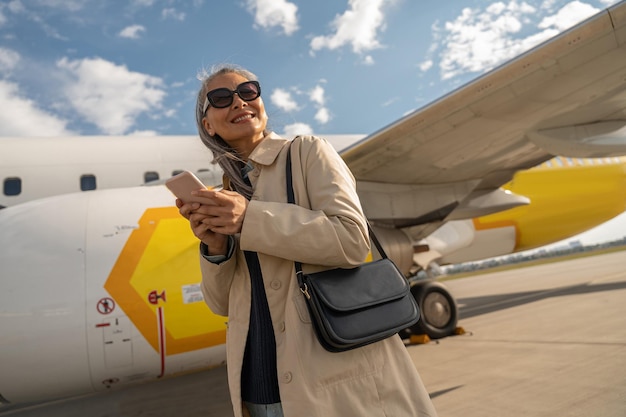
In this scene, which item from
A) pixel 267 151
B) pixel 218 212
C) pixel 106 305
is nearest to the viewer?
pixel 218 212

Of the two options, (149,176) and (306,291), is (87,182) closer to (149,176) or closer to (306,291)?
(149,176)

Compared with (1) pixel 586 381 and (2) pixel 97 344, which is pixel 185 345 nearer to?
(2) pixel 97 344

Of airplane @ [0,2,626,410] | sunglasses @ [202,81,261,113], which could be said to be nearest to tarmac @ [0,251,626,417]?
airplane @ [0,2,626,410]

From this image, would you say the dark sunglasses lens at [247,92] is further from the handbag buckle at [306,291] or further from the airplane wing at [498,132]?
the airplane wing at [498,132]

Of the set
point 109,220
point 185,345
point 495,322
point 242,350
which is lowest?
point 495,322

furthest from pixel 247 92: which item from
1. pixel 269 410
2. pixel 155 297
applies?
pixel 155 297

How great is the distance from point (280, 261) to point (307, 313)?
154 millimetres

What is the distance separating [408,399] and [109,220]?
3.00 metres

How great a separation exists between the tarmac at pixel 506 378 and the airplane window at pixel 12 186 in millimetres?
2484

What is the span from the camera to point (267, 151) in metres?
1.15

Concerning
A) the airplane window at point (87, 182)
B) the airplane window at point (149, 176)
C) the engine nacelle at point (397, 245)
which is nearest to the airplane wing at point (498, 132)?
the engine nacelle at point (397, 245)

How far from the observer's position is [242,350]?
1071 mm

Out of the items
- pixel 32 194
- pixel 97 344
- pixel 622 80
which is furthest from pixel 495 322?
pixel 32 194

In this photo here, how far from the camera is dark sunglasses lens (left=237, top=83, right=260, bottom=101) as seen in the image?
1217mm
